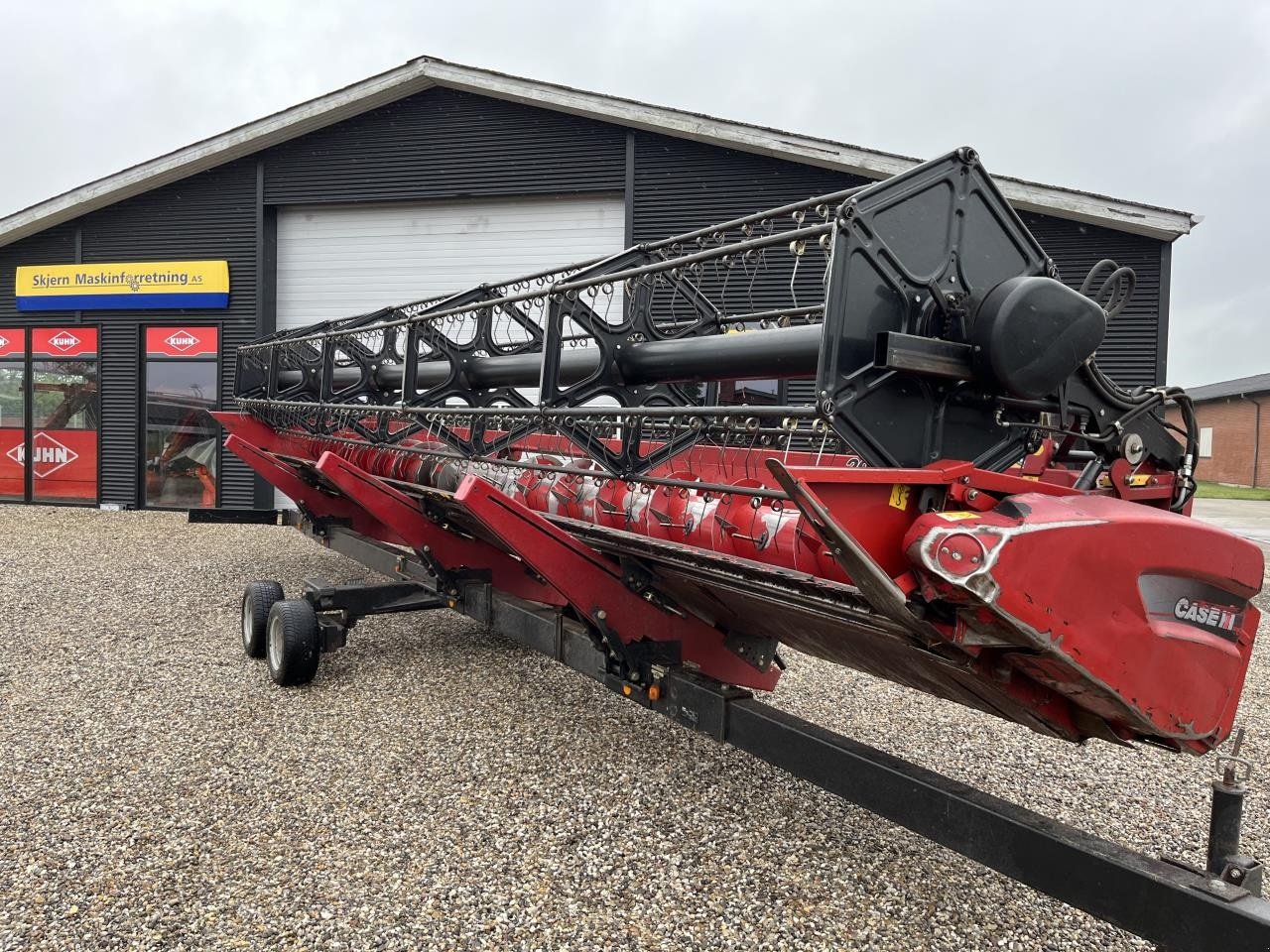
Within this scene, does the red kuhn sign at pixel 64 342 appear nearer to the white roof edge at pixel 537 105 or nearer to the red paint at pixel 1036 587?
the white roof edge at pixel 537 105

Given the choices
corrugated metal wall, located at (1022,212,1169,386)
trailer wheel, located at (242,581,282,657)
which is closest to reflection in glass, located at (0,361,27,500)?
trailer wheel, located at (242,581,282,657)

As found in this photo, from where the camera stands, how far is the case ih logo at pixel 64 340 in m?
13.1

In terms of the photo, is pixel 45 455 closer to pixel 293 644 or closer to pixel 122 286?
pixel 122 286

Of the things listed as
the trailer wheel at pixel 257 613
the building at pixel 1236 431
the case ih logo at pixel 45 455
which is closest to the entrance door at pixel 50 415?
the case ih logo at pixel 45 455

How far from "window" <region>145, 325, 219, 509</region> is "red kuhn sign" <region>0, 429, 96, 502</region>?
106 cm

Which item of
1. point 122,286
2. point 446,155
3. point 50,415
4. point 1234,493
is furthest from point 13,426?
point 1234,493

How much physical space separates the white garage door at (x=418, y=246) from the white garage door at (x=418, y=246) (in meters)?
0.01

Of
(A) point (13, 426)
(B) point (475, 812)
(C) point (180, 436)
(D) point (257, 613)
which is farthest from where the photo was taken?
(A) point (13, 426)

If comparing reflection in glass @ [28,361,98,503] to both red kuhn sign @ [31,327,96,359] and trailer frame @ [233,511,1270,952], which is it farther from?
trailer frame @ [233,511,1270,952]

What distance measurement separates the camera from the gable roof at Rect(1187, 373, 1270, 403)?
33.7m

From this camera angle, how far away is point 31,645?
18.6 ft

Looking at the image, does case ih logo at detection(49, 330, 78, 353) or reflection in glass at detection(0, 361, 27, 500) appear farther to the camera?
reflection in glass at detection(0, 361, 27, 500)

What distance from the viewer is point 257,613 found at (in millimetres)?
5316

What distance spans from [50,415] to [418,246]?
6.42 m
